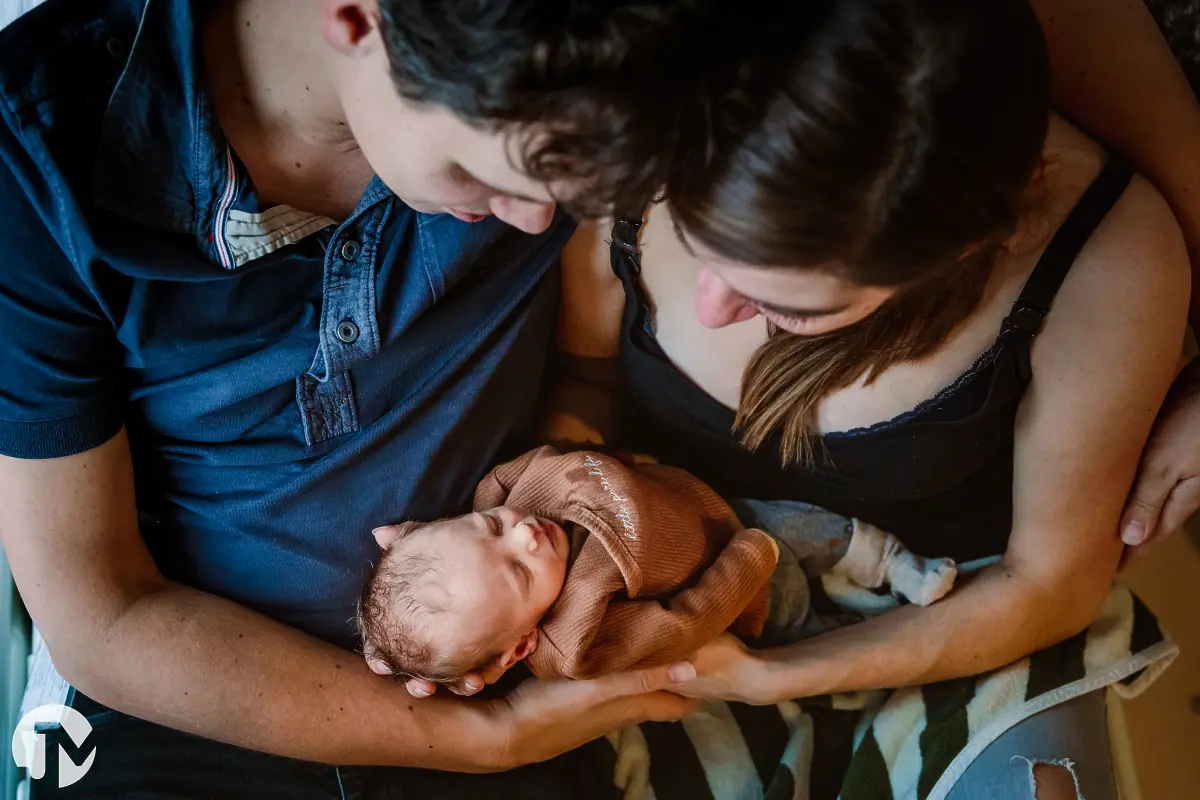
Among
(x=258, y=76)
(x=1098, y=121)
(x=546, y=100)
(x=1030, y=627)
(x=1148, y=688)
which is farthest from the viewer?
(x=1148, y=688)

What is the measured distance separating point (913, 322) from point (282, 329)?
44 cm

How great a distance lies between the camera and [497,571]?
2.18 ft

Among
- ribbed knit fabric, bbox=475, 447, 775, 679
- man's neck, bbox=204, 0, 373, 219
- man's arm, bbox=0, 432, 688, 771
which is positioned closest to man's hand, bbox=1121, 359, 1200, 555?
ribbed knit fabric, bbox=475, 447, 775, 679

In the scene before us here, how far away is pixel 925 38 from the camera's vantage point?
1.35 feet

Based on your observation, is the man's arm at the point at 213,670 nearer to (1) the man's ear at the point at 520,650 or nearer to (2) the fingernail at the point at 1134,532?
(1) the man's ear at the point at 520,650

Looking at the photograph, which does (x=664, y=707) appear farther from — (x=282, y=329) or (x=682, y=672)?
(x=282, y=329)

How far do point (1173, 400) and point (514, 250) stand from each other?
531 mm

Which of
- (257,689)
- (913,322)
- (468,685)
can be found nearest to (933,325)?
(913,322)

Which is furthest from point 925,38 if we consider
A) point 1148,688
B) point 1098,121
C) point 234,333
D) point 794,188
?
point 1148,688

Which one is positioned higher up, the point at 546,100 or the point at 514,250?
the point at 546,100

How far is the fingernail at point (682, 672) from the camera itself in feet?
2.39

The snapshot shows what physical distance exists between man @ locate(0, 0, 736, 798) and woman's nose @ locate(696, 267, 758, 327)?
0.09 m

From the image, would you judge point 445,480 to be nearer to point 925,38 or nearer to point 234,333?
point 234,333

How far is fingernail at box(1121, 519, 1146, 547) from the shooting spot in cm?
72
